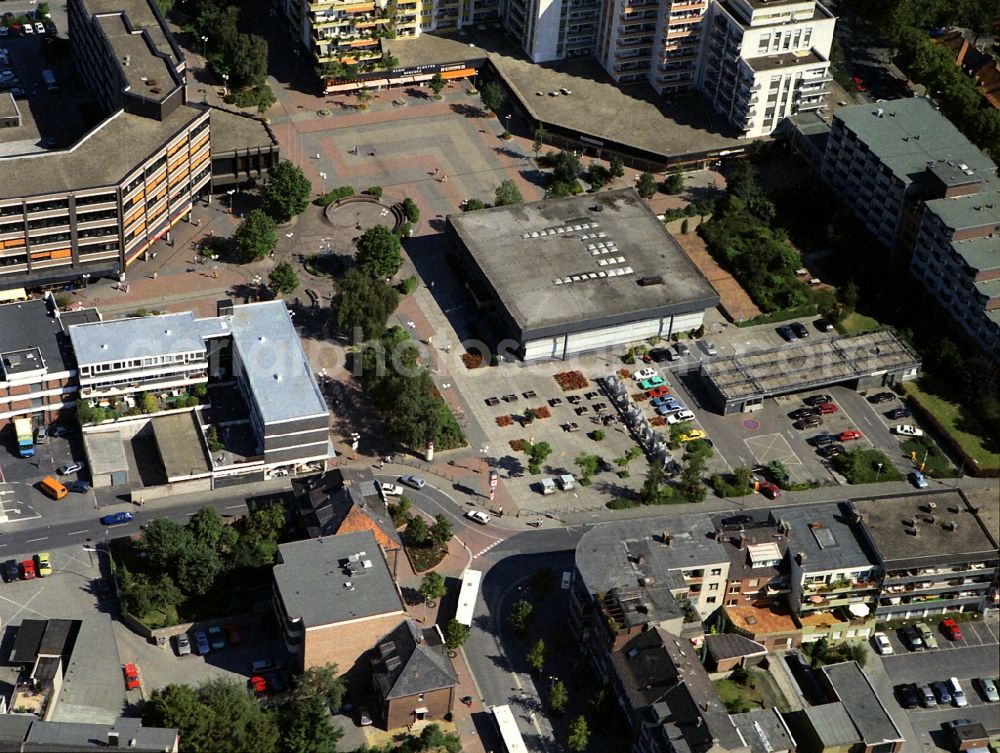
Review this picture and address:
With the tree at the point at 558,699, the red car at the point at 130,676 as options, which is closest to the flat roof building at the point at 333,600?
the red car at the point at 130,676

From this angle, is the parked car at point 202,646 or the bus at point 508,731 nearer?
the bus at point 508,731

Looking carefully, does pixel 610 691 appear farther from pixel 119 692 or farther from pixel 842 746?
pixel 119 692

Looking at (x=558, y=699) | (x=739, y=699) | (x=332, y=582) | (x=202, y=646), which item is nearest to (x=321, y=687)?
(x=332, y=582)

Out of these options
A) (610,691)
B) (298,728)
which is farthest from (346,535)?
(610,691)

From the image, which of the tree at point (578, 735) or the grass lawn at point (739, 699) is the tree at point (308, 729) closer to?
the tree at point (578, 735)

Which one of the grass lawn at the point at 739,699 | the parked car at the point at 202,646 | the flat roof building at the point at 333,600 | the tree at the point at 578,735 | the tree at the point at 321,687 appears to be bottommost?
the grass lawn at the point at 739,699

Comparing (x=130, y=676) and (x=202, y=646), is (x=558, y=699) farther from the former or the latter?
(x=130, y=676)

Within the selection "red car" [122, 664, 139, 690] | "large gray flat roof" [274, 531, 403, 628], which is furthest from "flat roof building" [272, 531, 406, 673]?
"red car" [122, 664, 139, 690]
